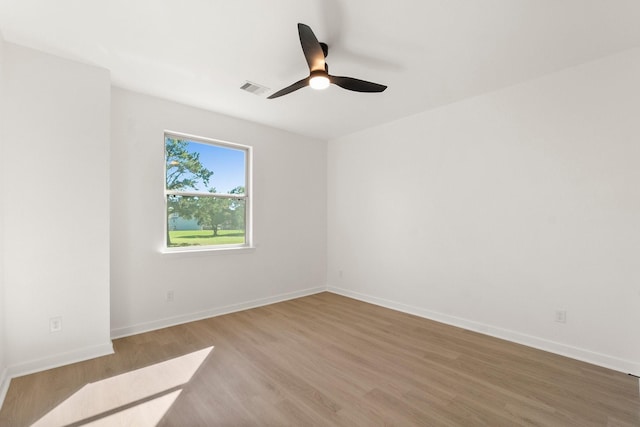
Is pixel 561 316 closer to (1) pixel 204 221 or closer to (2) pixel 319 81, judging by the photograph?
(2) pixel 319 81

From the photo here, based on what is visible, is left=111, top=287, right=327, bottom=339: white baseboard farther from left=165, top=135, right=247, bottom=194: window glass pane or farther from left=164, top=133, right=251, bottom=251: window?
left=165, top=135, right=247, bottom=194: window glass pane

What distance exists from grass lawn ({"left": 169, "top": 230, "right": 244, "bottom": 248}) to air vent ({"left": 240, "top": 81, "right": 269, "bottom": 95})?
1879 mm

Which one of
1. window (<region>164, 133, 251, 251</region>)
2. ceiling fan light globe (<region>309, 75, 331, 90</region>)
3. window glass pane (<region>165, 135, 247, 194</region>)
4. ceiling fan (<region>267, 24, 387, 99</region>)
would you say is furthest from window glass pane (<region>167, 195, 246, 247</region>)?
ceiling fan light globe (<region>309, 75, 331, 90</region>)

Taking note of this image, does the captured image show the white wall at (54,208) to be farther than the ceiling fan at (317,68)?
Yes

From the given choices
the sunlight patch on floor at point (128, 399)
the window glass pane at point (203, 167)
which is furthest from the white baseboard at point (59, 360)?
the window glass pane at point (203, 167)

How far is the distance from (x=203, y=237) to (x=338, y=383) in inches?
99.3

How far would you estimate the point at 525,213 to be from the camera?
3.01 m

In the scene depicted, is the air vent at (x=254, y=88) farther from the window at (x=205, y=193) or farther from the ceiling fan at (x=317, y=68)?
the window at (x=205, y=193)

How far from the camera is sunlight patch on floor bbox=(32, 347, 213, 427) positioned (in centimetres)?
186

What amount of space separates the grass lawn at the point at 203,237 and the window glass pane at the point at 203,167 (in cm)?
55

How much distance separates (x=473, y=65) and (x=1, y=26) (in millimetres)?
3790

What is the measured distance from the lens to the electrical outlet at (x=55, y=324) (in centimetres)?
249

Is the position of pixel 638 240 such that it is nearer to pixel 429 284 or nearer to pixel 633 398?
pixel 633 398

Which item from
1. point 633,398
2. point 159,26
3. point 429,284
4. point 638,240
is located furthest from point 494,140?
point 159,26
